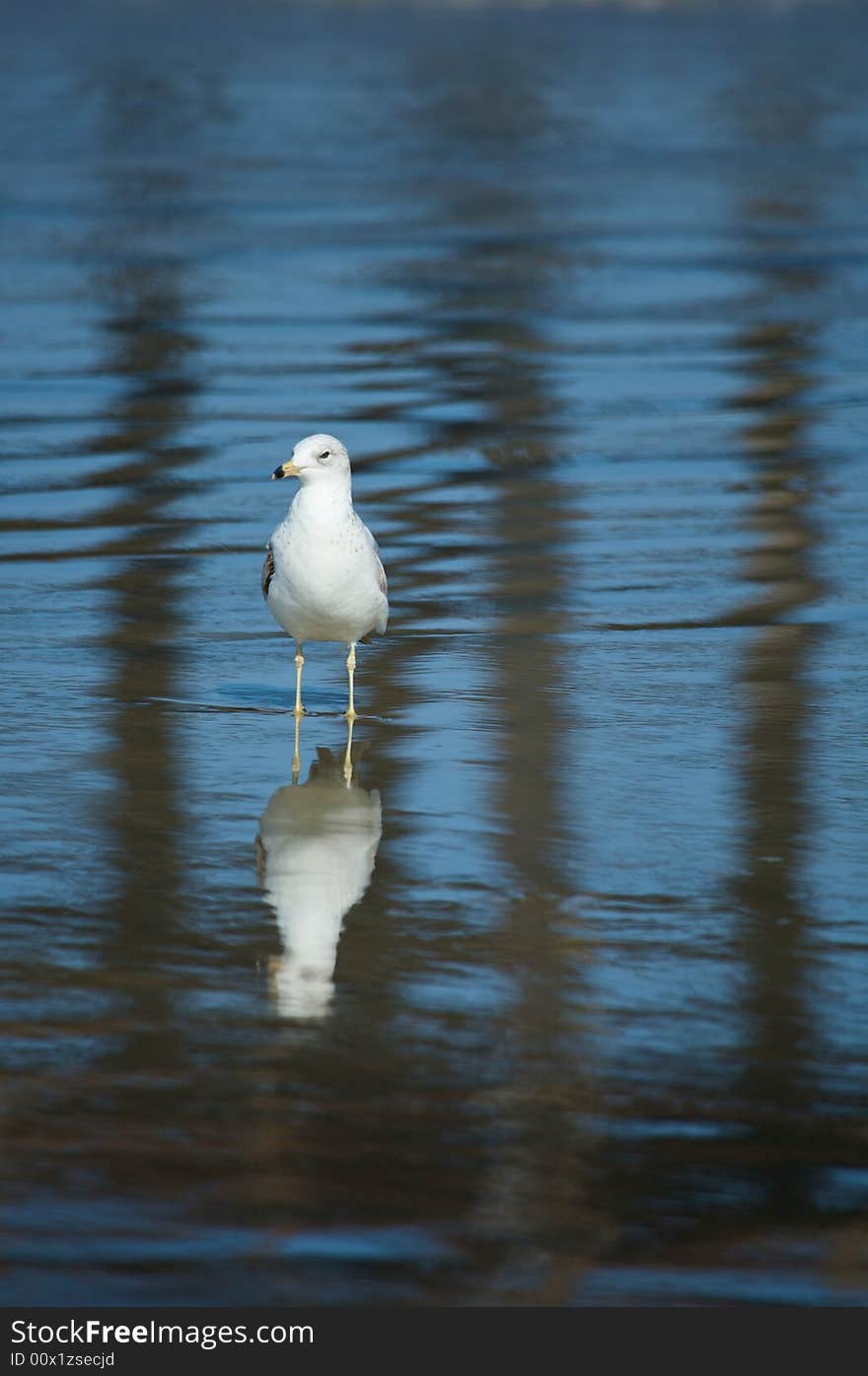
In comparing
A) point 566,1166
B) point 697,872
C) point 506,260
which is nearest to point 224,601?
point 697,872

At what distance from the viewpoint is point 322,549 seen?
319 inches

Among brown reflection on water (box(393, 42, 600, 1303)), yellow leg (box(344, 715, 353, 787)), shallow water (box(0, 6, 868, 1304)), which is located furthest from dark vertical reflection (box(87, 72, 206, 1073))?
brown reflection on water (box(393, 42, 600, 1303))

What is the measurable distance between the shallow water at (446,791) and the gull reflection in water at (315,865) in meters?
0.02

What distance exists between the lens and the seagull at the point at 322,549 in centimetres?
811

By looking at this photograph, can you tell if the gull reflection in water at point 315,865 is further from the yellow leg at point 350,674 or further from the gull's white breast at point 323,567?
the gull's white breast at point 323,567

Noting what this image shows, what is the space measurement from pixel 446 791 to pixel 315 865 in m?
0.81

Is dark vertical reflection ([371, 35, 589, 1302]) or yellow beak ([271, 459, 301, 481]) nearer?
dark vertical reflection ([371, 35, 589, 1302])

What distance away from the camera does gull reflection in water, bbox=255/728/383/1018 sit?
587 centimetres

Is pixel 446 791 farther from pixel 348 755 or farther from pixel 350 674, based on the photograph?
pixel 350 674

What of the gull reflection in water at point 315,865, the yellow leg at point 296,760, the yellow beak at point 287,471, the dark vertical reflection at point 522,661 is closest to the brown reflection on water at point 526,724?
the dark vertical reflection at point 522,661

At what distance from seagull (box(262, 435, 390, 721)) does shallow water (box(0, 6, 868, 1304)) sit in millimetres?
463

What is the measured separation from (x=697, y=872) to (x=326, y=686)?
271 centimetres

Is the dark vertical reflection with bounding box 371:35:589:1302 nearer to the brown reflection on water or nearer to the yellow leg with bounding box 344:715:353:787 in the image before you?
the brown reflection on water

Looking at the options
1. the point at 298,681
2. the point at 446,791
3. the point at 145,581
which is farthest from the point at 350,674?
the point at 145,581
